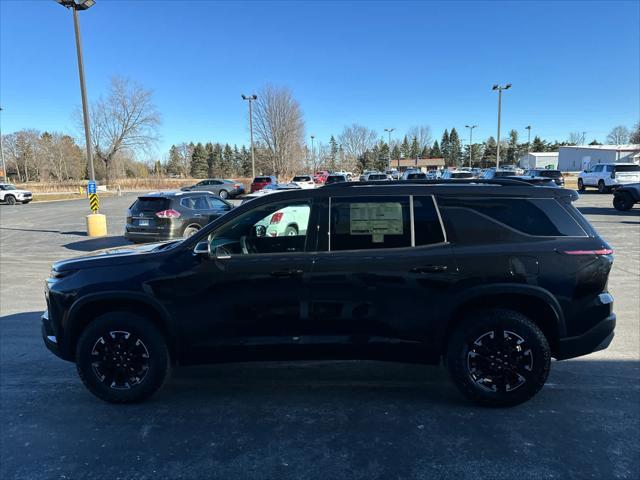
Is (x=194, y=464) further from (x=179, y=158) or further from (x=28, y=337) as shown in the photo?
(x=179, y=158)

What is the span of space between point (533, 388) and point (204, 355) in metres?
2.65

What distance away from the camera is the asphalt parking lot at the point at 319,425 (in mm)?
2766

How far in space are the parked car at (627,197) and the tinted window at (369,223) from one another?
1959cm

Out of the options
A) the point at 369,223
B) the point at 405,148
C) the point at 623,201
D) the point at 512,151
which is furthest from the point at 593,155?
the point at 369,223

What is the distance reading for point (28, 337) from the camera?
17.0 ft

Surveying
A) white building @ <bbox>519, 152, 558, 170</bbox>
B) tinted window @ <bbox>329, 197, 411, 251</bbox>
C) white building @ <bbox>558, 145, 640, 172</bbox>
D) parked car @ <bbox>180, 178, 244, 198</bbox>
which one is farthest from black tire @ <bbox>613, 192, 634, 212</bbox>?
white building @ <bbox>519, 152, 558, 170</bbox>

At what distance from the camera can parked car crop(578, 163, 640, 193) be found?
89.0ft

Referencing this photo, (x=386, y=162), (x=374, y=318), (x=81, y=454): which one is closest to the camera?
(x=81, y=454)

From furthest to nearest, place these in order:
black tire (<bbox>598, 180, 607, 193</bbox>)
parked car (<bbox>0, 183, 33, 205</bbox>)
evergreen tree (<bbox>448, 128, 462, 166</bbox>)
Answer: evergreen tree (<bbox>448, 128, 462, 166</bbox>), parked car (<bbox>0, 183, 33, 205</bbox>), black tire (<bbox>598, 180, 607, 193</bbox>)

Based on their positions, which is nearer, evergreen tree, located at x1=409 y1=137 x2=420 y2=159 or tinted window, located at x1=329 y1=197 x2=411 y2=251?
tinted window, located at x1=329 y1=197 x2=411 y2=251

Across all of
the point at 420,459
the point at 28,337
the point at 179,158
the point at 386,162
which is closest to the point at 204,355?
the point at 420,459

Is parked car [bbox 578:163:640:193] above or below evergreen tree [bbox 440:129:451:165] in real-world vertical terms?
below

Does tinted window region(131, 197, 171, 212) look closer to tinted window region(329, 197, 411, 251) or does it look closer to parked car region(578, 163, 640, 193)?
tinted window region(329, 197, 411, 251)

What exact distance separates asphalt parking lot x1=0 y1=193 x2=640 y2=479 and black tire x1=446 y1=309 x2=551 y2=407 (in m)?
0.17
